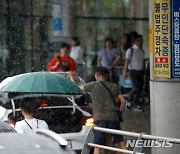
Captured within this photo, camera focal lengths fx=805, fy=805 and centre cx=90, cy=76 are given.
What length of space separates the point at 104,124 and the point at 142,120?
6433 mm

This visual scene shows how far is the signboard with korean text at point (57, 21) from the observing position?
21812 millimetres

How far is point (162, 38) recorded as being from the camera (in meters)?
11.7

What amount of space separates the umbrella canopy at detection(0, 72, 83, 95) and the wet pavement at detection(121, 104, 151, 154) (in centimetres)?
512

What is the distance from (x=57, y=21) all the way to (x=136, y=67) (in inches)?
115

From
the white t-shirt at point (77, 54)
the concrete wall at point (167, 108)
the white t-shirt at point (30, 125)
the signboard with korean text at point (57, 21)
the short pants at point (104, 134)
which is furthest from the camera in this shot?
the signboard with korean text at point (57, 21)

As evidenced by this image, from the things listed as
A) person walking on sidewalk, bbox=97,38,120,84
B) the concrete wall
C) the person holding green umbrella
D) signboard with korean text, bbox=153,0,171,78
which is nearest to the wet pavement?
person walking on sidewalk, bbox=97,38,120,84

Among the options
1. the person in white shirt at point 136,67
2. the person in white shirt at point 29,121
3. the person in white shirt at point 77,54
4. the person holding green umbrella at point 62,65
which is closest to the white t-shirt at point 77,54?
the person in white shirt at point 77,54

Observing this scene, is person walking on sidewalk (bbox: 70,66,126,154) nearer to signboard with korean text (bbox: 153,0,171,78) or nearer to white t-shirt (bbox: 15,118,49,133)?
signboard with korean text (bbox: 153,0,171,78)

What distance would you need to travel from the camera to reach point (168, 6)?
11.6 m

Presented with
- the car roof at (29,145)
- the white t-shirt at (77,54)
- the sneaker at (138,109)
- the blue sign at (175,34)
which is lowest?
the sneaker at (138,109)

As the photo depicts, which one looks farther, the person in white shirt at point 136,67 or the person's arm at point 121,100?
the person in white shirt at point 136,67

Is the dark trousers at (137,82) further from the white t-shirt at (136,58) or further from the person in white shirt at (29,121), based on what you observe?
the person in white shirt at (29,121)

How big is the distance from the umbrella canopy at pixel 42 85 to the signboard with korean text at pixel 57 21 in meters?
10.1

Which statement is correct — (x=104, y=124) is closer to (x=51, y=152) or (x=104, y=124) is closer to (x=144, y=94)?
(x=51, y=152)
